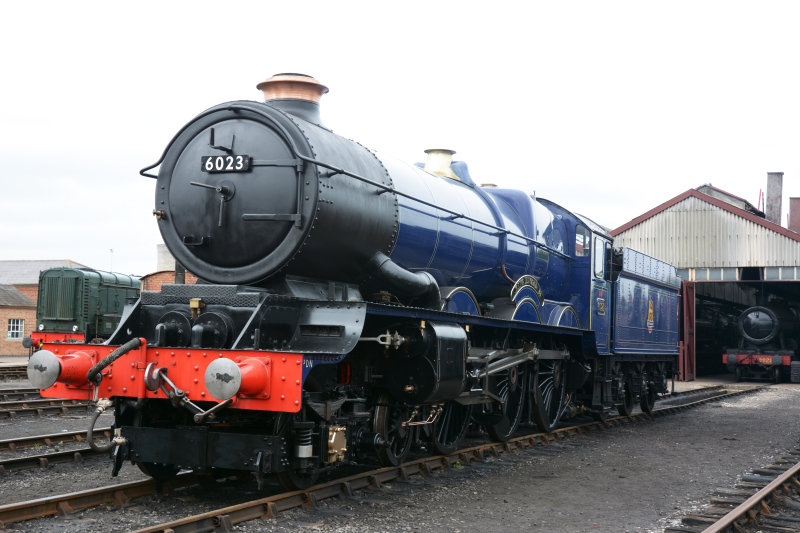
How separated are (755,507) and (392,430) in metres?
3.40

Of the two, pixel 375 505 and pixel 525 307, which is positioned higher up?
pixel 525 307

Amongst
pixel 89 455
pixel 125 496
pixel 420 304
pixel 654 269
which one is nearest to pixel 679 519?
pixel 420 304

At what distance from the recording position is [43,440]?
9.93 meters

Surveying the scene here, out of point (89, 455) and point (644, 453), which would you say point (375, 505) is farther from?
point (644, 453)

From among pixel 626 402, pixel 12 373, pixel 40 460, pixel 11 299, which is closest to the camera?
pixel 40 460

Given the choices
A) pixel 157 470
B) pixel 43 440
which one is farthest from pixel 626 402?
pixel 157 470

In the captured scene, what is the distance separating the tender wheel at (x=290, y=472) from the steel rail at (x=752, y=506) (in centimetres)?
317

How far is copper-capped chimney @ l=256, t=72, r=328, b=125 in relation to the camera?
745cm

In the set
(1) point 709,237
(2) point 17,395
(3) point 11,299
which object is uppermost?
(1) point 709,237

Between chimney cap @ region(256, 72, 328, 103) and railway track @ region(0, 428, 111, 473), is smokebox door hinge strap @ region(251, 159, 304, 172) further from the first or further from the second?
railway track @ region(0, 428, 111, 473)

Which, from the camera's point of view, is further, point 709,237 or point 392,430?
point 709,237

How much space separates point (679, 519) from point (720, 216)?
78.9 feet

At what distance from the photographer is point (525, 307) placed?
399 inches

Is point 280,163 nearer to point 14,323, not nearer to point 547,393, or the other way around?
point 547,393
